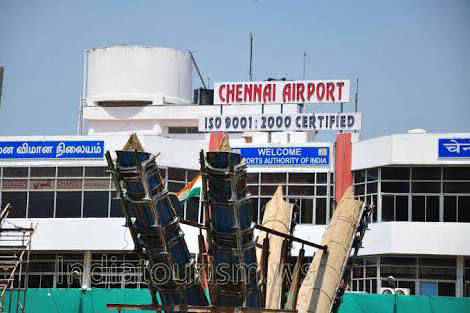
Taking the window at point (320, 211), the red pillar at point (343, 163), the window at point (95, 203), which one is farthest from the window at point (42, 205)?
the red pillar at point (343, 163)

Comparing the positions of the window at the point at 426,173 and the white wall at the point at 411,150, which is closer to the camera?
the white wall at the point at 411,150

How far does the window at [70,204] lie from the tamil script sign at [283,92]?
34.4ft

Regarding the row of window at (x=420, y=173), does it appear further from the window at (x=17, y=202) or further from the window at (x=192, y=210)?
the window at (x=17, y=202)

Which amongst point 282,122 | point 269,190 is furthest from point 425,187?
point 282,122

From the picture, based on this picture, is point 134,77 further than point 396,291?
Yes

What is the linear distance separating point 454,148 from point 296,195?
8375 mm

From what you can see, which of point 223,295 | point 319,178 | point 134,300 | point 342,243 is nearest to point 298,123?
point 319,178

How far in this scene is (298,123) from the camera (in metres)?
59.7

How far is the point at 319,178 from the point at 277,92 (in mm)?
7692

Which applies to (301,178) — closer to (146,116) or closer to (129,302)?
(129,302)

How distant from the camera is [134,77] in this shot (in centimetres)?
7644

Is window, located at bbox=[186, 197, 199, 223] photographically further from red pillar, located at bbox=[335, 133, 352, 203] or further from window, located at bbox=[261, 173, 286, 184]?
red pillar, located at bbox=[335, 133, 352, 203]

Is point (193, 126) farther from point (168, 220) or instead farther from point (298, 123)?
point (168, 220)

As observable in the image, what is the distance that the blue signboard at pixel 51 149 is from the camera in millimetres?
57969
